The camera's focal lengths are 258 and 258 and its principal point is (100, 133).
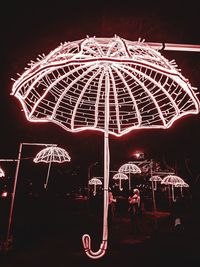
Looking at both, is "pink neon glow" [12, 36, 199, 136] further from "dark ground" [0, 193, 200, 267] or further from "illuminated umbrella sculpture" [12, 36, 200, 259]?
"dark ground" [0, 193, 200, 267]

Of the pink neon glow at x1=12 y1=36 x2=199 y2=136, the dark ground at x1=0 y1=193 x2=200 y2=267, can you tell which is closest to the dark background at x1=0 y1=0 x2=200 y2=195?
the pink neon glow at x1=12 y1=36 x2=199 y2=136

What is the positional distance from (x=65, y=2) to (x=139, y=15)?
0.71m

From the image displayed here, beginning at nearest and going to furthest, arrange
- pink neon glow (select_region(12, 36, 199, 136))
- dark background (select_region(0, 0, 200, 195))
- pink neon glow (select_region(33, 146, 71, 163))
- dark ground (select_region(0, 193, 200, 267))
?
pink neon glow (select_region(12, 36, 199, 136)) < dark background (select_region(0, 0, 200, 195)) < dark ground (select_region(0, 193, 200, 267)) < pink neon glow (select_region(33, 146, 71, 163))

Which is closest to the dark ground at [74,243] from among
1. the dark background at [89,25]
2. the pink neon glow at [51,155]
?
the pink neon glow at [51,155]

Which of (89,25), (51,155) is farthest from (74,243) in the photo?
(89,25)

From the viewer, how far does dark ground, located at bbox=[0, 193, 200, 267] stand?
5680mm

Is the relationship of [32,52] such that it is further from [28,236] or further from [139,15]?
[28,236]

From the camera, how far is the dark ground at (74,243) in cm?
568

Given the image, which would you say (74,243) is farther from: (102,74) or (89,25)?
(102,74)

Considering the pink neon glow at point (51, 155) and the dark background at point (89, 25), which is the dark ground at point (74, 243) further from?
the dark background at point (89, 25)

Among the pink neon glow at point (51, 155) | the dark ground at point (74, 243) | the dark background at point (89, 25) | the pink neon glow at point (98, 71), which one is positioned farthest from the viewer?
the pink neon glow at point (51, 155)

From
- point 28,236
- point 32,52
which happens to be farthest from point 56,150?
point 32,52

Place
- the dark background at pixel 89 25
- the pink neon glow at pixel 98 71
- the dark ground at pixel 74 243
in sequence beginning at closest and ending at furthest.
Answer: the pink neon glow at pixel 98 71 < the dark background at pixel 89 25 < the dark ground at pixel 74 243

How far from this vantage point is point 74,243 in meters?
7.70
